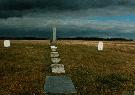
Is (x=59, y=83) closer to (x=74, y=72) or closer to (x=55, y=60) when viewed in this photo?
(x=74, y=72)

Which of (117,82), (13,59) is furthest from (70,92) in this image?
(13,59)

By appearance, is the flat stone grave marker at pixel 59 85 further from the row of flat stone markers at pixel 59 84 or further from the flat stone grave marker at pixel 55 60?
the flat stone grave marker at pixel 55 60

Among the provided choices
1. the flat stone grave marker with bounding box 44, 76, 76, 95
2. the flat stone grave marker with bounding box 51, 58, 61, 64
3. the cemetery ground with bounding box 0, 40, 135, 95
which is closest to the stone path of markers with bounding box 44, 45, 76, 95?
the flat stone grave marker with bounding box 44, 76, 76, 95

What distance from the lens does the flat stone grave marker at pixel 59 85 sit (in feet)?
63.9

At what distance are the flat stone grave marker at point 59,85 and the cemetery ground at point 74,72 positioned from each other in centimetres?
42

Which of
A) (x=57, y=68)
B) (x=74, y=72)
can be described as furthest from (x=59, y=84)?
(x=57, y=68)

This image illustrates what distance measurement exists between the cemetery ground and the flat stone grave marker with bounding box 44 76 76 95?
0.42 m

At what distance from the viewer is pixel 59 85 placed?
20.8m

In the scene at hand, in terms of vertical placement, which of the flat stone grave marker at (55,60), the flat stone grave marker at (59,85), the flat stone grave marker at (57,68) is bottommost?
the flat stone grave marker at (59,85)

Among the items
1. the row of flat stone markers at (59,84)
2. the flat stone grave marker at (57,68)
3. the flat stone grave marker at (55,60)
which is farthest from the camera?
the flat stone grave marker at (55,60)

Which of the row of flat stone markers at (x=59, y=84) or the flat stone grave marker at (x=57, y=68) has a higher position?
the flat stone grave marker at (x=57, y=68)

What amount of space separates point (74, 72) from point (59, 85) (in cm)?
462

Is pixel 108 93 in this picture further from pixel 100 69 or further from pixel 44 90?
pixel 100 69

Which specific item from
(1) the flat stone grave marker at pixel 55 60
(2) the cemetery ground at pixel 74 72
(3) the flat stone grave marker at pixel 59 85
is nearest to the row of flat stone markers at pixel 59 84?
(3) the flat stone grave marker at pixel 59 85
